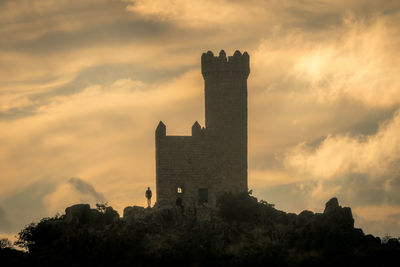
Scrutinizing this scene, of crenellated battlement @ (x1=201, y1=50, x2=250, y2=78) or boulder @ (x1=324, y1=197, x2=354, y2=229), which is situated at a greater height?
crenellated battlement @ (x1=201, y1=50, x2=250, y2=78)

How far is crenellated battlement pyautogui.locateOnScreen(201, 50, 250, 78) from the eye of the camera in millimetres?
75750

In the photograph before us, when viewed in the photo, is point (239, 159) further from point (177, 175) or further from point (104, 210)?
point (104, 210)

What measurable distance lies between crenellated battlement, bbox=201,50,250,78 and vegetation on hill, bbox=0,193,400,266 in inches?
481

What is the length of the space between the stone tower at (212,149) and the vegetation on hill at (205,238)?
70.6 inches

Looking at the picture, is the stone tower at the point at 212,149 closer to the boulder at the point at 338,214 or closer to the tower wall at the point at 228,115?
the tower wall at the point at 228,115

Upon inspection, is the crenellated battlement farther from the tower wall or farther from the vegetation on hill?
the vegetation on hill

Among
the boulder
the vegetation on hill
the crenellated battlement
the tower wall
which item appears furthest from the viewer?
the crenellated battlement

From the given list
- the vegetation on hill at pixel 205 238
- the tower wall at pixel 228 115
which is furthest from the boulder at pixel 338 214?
the tower wall at pixel 228 115

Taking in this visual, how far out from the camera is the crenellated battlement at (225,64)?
75.8 meters

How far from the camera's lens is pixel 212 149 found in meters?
73.9

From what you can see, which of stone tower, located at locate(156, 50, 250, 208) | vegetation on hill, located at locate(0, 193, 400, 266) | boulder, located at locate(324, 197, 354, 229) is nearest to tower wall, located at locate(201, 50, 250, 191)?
stone tower, located at locate(156, 50, 250, 208)

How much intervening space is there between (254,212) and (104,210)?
1441 centimetres

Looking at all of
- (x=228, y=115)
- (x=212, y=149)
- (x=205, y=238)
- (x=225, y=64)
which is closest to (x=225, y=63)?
(x=225, y=64)

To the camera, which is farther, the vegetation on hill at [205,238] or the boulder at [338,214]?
the boulder at [338,214]
